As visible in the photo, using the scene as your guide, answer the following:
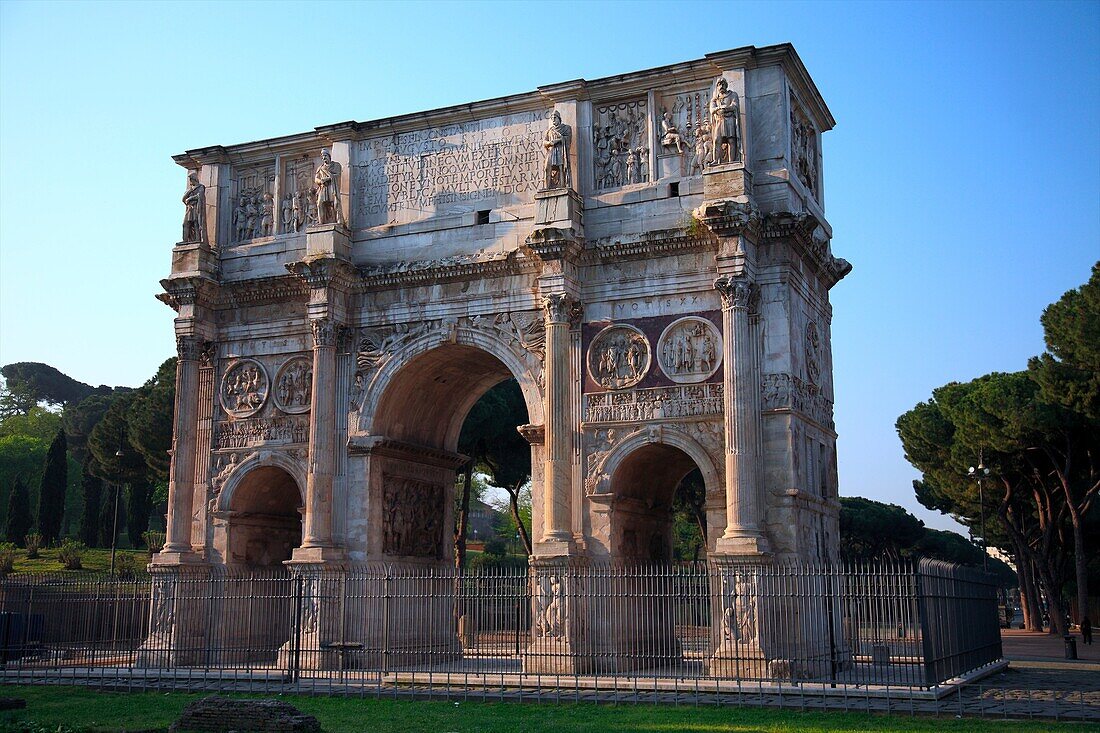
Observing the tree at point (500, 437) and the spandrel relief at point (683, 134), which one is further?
the tree at point (500, 437)

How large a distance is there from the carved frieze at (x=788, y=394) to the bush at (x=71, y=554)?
35880mm

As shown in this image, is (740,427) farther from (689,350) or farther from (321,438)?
(321,438)

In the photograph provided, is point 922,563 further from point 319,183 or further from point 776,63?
point 319,183

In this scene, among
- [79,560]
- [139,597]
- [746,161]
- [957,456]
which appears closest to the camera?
[746,161]

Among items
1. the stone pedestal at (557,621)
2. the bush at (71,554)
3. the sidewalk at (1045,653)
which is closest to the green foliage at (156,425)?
the bush at (71,554)

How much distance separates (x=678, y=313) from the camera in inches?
830

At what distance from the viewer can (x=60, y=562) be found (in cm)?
4934

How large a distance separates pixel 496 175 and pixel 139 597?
1129cm

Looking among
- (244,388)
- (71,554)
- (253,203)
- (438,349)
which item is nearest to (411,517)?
(438,349)

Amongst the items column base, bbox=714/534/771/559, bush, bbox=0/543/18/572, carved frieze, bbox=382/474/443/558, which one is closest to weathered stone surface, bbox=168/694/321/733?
column base, bbox=714/534/771/559

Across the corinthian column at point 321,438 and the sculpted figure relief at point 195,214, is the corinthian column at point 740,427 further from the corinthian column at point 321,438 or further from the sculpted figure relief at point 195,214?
the sculpted figure relief at point 195,214

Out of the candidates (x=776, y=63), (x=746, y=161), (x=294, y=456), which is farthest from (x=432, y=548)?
(x=776, y=63)

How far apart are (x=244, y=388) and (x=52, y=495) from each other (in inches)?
1531

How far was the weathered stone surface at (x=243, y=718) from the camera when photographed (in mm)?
12570
